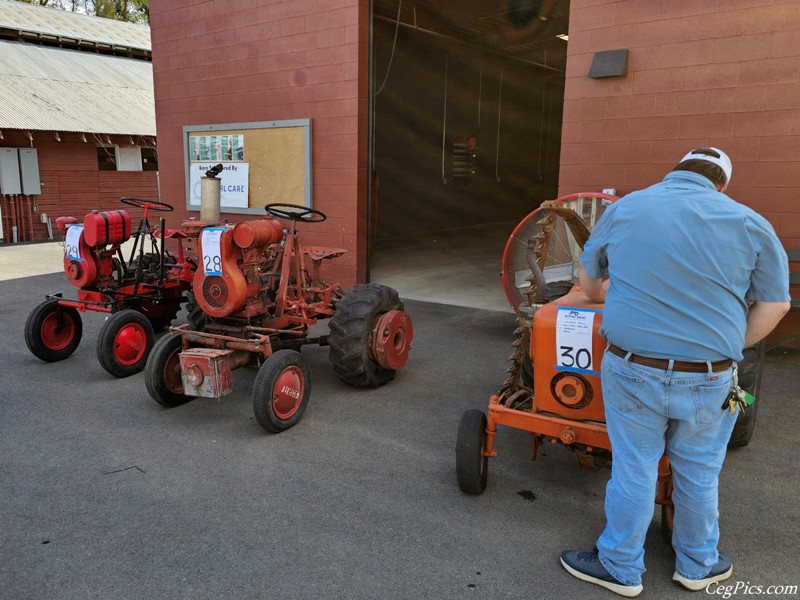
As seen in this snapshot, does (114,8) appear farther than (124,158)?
Yes

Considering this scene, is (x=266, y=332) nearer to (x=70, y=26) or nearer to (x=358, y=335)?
(x=358, y=335)

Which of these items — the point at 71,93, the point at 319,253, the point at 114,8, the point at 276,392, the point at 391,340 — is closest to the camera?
the point at 276,392

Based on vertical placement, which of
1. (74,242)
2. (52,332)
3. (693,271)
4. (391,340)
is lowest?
(52,332)

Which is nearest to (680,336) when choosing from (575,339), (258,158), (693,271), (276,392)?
(693,271)

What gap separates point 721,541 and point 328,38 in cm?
722

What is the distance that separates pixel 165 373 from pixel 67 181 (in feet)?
42.9

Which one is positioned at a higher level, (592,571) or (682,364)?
(682,364)

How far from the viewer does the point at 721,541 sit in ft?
9.56

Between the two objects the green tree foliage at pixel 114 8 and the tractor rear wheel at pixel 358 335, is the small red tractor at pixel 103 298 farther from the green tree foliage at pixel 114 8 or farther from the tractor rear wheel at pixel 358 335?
the green tree foliage at pixel 114 8

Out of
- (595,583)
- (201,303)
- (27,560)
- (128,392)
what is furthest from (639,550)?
(128,392)

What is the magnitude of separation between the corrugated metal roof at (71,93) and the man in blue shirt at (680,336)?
14.2 meters

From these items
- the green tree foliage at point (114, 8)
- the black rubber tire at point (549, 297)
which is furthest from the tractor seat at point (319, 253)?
the green tree foliage at point (114, 8)

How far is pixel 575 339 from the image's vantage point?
2.89 meters

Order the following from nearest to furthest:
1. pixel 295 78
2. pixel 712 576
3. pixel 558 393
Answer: pixel 712 576, pixel 558 393, pixel 295 78
